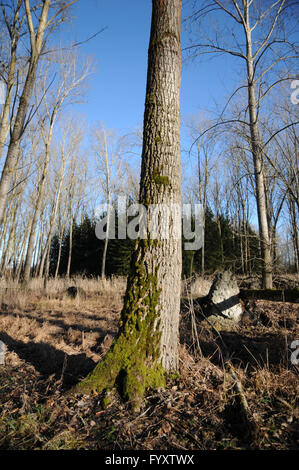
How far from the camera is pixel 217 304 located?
6.04m

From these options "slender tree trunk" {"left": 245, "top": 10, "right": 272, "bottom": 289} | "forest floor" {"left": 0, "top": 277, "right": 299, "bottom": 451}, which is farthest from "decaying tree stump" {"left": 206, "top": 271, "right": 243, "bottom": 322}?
"forest floor" {"left": 0, "top": 277, "right": 299, "bottom": 451}

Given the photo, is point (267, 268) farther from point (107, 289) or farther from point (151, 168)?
point (107, 289)

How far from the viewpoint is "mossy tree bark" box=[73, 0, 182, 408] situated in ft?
7.70

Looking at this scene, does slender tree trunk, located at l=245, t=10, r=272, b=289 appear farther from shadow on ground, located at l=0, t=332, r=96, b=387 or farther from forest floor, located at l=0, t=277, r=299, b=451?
shadow on ground, located at l=0, t=332, r=96, b=387

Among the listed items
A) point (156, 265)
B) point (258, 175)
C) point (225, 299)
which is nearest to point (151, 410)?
point (156, 265)

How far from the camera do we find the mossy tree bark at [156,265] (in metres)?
2.35

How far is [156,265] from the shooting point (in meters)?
2.54

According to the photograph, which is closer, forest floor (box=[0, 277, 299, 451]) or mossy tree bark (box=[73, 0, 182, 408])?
forest floor (box=[0, 277, 299, 451])

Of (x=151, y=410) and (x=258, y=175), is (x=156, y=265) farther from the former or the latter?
(x=258, y=175)

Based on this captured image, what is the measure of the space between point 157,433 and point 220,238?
19.0 m

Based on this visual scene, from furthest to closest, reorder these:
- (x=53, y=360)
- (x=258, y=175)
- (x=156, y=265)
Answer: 1. (x=258, y=175)
2. (x=53, y=360)
3. (x=156, y=265)

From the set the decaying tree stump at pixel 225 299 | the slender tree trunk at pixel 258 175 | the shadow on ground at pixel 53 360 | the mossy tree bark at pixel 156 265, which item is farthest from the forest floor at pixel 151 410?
the slender tree trunk at pixel 258 175

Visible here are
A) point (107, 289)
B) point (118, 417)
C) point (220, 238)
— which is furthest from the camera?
point (220, 238)
